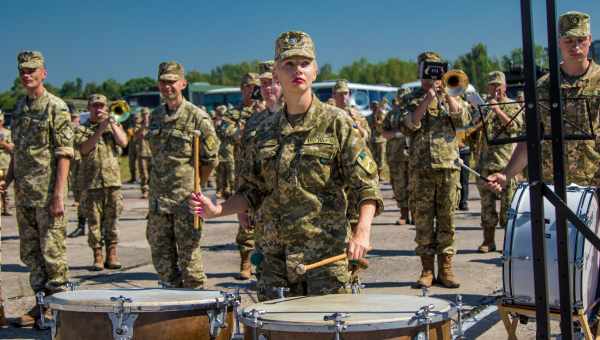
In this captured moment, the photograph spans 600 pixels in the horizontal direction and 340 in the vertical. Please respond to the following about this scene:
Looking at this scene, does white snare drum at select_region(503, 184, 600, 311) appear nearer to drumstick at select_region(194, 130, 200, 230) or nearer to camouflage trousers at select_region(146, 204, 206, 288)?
drumstick at select_region(194, 130, 200, 230)

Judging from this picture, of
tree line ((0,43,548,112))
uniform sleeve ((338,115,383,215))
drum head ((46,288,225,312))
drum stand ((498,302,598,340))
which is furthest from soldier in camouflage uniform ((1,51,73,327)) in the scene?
tree line ((0,43,548,112))

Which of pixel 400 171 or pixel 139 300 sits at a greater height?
pixel 400 171

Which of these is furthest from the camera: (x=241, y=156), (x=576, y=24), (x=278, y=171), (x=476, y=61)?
(x=476, y=61)

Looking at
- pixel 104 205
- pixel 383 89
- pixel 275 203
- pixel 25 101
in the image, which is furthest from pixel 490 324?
pixel 383 89

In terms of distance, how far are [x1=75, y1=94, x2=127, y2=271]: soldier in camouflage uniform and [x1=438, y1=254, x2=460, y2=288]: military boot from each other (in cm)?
397

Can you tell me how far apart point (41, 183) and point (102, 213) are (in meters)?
3.33

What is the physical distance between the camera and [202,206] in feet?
13.7

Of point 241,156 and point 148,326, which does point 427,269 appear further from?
point 148,326

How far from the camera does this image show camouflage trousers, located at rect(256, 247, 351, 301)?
4180 mm

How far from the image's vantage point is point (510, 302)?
5.00m

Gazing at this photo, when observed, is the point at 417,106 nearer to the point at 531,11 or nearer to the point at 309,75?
the point at 309,75

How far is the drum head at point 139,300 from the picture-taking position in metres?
3.79

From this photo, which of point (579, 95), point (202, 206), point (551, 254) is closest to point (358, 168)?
point (202, 206)

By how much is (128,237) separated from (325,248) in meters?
8.83
